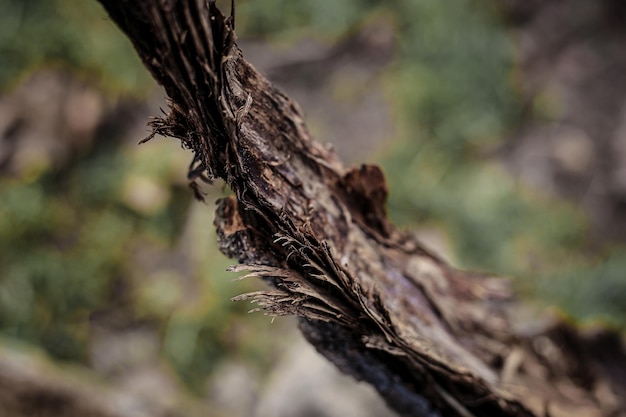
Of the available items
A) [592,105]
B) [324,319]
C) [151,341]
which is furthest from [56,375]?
[592,105]

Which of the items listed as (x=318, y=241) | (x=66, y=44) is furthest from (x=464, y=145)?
(x=66, y=44)

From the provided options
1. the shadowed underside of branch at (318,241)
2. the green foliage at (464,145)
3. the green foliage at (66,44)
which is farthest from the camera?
the green foliage at (66,44)

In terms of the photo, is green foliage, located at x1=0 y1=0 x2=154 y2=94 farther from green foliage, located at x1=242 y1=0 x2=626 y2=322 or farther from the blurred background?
green foliage, located at x1=242 y1=0 x2=626 y2=322

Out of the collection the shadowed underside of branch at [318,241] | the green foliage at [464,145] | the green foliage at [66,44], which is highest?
the green foliage at [464,145]

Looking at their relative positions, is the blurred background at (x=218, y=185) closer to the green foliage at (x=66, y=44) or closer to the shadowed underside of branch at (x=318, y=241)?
the green foliage at (x=66, y=44)

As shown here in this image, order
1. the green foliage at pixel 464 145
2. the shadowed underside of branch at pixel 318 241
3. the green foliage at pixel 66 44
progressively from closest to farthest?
1. the shadowed underside of branch at pixel 318 241
2. the green foliage at pixel 464 145
3. the green foliage at pixel 66 44

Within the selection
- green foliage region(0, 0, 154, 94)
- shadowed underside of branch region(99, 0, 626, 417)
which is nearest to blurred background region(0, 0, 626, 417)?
green foliage region(0, 0, 154, 94)

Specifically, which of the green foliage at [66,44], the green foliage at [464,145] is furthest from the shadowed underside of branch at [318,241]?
the green foliage at [66,44]

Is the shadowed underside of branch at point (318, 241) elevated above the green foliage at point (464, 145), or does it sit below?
below

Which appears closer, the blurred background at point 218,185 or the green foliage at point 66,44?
the blurred background at point 218,185
